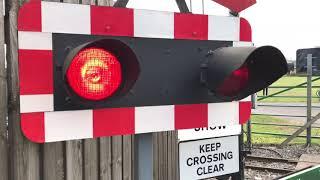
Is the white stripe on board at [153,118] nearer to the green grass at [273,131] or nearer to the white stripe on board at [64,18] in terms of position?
the white stripe on board at [64,18]

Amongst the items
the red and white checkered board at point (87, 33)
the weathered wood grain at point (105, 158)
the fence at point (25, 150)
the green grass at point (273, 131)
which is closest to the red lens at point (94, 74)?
the red and white checkered board at point (87, 33)

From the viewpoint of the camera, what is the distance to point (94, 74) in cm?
124

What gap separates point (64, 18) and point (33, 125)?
351mm

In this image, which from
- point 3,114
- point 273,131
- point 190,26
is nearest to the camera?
point 190,26

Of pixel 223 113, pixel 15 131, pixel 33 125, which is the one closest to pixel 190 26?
pixel 223 113

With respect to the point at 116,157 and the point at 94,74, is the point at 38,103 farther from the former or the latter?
the point at 116,157

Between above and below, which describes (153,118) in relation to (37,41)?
below

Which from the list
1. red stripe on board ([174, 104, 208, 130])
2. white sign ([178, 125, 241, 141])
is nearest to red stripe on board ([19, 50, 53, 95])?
red stripe on board ([174, 104, 208, 130])

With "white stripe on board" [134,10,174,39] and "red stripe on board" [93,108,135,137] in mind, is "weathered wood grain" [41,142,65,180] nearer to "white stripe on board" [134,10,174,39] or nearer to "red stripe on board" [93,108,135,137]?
"red stripe on board" [93,108,135,137]

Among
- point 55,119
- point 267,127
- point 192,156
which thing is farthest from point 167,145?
point 267,127

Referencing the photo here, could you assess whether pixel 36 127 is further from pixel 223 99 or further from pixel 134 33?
pixel 223 99

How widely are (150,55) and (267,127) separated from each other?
1145 centimetres

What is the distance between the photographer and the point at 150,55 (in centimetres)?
141

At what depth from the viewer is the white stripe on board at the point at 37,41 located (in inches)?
50.9
